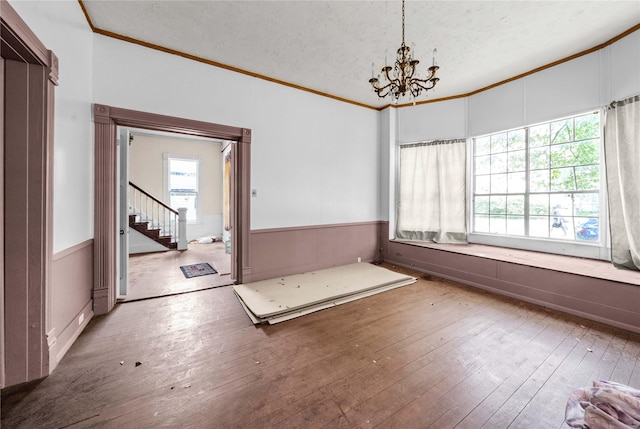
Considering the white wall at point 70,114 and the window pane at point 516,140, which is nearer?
the white wall at point 70,114

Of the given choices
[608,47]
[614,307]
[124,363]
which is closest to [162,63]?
[124,363]

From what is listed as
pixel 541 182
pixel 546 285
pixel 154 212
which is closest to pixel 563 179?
pixel 541 182

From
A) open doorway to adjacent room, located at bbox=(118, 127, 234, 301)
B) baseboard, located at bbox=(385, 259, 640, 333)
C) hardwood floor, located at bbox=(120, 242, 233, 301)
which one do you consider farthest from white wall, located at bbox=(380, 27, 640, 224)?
open doorway to adjacent room, located at bbox=(118, 127, 234, 301)

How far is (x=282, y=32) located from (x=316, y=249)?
3189 millimetres

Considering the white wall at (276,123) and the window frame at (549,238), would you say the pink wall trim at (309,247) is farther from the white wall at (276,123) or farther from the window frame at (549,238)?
the window frame at (549,238)

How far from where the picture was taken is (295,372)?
73.1 inches

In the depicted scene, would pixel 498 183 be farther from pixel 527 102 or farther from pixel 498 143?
pixel 527 102

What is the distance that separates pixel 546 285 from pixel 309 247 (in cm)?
325

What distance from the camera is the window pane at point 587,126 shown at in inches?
128

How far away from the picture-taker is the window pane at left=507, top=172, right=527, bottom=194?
393cm

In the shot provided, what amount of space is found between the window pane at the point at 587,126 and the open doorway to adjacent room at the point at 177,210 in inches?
213

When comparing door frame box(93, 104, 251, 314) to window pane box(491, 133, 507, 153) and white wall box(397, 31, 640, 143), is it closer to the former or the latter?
white wall box(397, 31, 640, 143)

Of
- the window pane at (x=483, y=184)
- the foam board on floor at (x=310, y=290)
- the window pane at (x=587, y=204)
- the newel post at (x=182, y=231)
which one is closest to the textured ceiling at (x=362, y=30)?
the window pane at (x=483, y=184)

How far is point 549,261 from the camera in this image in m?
3.27
